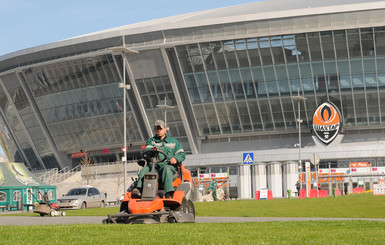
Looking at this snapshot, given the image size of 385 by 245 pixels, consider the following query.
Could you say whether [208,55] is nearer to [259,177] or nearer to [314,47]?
[314,47]

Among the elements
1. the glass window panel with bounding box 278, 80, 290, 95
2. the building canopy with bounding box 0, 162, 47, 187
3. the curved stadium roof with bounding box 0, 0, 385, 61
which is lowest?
the building canopy with bounding box 0, 162, 47, 187

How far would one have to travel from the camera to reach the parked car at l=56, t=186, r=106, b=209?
119 feet

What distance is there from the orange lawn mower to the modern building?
37.7m

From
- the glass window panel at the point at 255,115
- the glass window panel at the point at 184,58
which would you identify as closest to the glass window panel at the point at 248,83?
the glass window panel at the point at 255,115

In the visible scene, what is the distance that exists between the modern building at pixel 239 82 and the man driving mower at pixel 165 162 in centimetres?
3729

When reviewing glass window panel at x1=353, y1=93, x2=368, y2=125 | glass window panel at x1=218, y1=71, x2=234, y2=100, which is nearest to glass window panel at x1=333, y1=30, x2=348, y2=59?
glass window panel at x1=353, y1=93, x2=368, y2=125

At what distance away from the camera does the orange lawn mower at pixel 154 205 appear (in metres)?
14.8

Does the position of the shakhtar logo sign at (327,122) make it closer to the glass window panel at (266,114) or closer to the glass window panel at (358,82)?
the glass window panel at (358,82)

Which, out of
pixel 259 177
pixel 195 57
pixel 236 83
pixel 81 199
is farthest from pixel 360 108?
pixel 81 199

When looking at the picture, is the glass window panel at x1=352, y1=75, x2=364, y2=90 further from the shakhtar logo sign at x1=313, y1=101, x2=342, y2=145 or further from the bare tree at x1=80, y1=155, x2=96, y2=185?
the bare tree at x1=80, y1=155, x2=96, y2=185

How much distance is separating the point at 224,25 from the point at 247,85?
23.9ft

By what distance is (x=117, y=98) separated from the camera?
2852 inches

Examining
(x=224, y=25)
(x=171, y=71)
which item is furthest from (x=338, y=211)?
(x=171, y=71)

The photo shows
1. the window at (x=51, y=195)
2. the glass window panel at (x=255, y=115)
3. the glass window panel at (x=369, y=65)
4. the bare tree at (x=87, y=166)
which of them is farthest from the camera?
the bare tree at (x=87, y=166)
